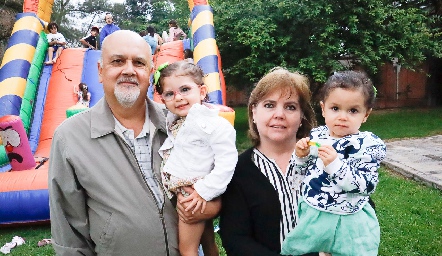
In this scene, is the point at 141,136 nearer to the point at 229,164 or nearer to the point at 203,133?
the point at 203,133

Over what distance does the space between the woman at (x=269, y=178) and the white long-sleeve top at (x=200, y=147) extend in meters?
0.11

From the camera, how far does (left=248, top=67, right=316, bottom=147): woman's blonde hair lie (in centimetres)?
194

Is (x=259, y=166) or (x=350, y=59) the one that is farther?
(x=350, y=59)

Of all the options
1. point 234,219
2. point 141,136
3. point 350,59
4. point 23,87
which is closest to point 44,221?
point 23,87

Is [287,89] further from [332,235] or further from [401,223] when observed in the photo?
[401,223]

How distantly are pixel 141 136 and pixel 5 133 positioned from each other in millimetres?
3612

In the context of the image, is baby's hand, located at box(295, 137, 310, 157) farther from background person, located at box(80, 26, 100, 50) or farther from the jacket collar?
background person, located at box(80, 26, 100, 50)

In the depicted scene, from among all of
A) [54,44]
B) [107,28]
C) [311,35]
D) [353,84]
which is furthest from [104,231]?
[311,35]

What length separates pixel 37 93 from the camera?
7.68 m

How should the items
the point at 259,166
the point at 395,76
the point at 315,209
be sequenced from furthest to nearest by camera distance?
the point at 395,76, the point at 259,166, the point at 315,209

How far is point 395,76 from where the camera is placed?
18.1 metres

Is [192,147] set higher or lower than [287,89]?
lower

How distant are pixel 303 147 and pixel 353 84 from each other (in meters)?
0.36

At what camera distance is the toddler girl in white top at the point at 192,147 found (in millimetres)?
2025
